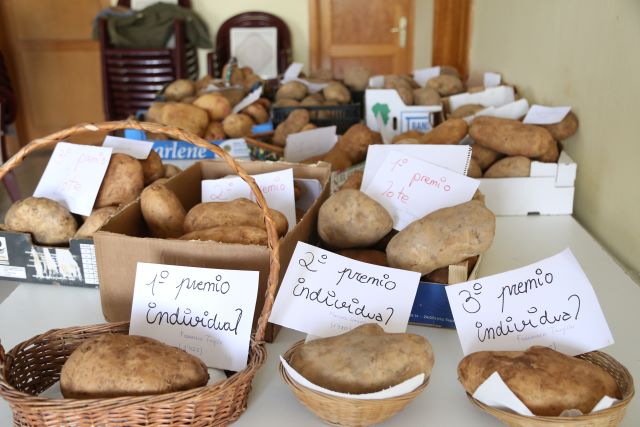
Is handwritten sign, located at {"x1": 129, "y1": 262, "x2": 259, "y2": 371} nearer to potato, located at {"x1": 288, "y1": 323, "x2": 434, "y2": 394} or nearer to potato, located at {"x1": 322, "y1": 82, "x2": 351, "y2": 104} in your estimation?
potato, located at {"x1": 288, "y1": 323, "x2": 434, "y2": 394}

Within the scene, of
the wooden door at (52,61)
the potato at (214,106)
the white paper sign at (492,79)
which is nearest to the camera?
the potato at (214,106)

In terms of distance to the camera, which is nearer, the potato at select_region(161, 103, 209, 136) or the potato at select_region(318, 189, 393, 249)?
the potato at select_region(318, 189, 393, 249)

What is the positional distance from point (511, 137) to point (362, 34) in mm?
3032

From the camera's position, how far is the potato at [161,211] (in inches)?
42.9

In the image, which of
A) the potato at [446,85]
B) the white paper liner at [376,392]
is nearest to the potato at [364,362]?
the white paper liner at [376,392]

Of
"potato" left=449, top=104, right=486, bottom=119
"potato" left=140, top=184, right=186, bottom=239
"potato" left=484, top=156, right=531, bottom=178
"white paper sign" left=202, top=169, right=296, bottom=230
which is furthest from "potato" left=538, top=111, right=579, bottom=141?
"potato" left=140, top=184, right=186, bottom=239

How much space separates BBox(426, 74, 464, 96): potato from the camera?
2.29 metres

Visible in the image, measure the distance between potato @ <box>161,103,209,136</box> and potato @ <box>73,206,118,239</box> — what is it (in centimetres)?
83

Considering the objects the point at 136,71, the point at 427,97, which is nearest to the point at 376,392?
the point at 427,97

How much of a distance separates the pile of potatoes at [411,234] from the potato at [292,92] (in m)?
1.34

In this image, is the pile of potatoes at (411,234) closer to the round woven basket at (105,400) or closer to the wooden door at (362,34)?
the round woven basket at (105,400)

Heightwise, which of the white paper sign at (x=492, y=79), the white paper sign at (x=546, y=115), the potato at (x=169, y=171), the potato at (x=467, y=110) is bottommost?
the potato at (x=169, y=171)

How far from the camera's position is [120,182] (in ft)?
4.01

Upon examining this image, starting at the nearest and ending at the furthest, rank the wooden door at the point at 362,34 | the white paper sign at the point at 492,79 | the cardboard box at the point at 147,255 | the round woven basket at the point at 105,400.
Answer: the round woven basket at the point at 105,400, the cardboard box at the point at 147,255, the white paper sign at the point at 492,79, the wooden door at the point at 362,34
